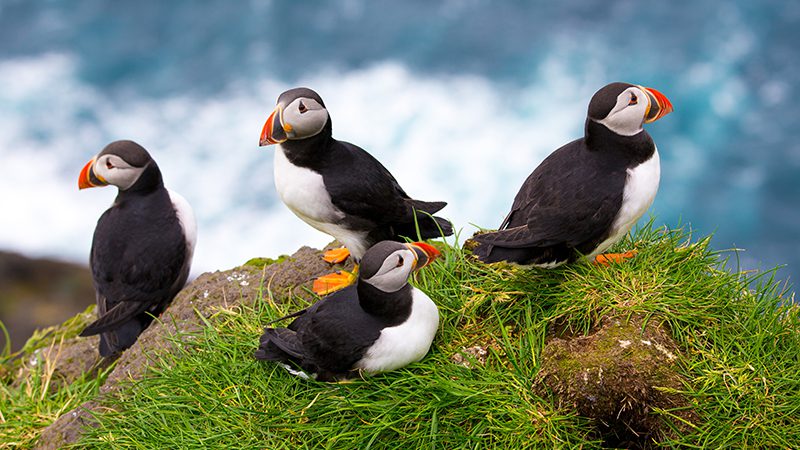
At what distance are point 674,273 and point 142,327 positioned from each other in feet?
12.6

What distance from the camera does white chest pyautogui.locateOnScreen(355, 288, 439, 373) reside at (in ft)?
14.2

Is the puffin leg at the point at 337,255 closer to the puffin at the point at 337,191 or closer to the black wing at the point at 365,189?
the puffin at the point at 337,191

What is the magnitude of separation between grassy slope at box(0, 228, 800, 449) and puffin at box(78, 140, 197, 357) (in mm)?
1198

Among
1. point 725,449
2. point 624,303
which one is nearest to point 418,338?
point 624,303

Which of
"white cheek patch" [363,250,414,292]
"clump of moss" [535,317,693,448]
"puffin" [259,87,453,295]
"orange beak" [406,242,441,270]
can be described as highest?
"puffin" [259,87,453,295]

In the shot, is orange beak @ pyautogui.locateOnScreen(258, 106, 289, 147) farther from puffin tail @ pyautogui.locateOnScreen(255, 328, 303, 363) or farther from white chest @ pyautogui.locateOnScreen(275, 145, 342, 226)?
puffin tail @ pyautogui.locateOnScreen(255, 328, 303, 363)

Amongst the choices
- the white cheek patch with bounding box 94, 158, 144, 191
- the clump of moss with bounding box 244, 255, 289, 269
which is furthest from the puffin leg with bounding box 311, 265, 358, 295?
the white cheek patch with bounding box 94, 158, 144, 191

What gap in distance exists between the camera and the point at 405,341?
435 centimetres

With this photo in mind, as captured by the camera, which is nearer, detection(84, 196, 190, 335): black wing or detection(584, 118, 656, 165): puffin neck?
detection(584, 118, 656, 165): puffin neck

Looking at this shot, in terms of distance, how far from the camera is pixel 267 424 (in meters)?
4.53

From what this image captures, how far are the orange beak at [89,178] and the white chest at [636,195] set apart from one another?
3598 millimetres

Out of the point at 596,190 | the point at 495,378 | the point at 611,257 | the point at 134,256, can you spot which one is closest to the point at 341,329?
the point at 495,378

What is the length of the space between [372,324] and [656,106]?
1.86 m

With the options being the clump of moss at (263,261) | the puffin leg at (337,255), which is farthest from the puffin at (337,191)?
the clump of moss at (263,261)
